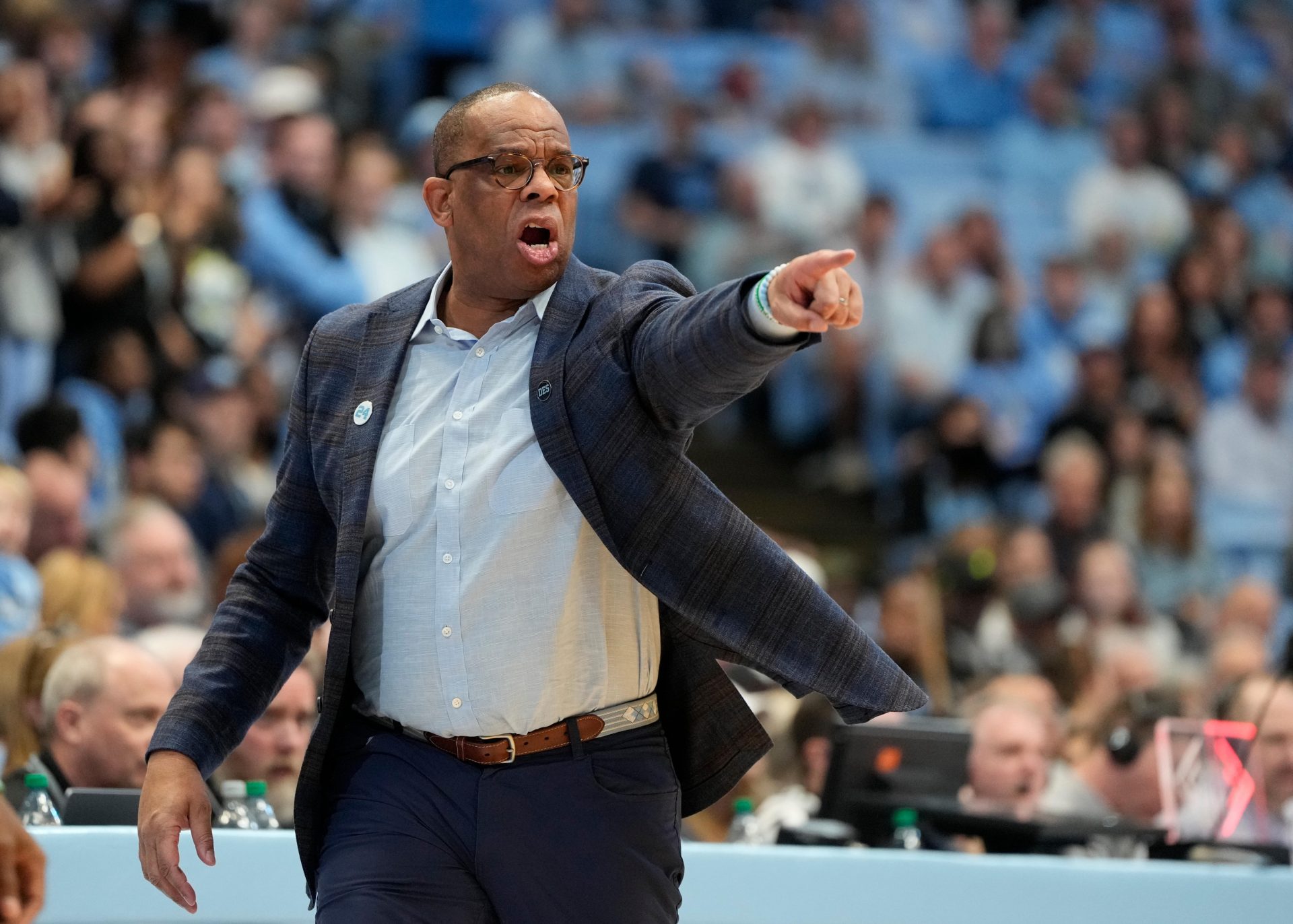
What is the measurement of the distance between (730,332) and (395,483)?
0.56 meters

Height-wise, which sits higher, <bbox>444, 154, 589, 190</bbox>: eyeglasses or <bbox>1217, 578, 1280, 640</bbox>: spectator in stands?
<bbox>444, 154, 589, 190</bbox>: eyeglasses

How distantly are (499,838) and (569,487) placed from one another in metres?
0.46

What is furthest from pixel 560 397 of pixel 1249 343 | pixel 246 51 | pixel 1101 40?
pixel 1101 40

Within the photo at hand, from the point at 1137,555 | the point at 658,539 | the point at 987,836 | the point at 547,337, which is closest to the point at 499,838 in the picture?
the point at 658,539

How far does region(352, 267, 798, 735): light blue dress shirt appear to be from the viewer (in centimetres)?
242

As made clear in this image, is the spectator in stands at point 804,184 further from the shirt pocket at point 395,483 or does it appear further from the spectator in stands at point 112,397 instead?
the shirt pocket at point 395,483

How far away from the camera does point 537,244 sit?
8.38ft

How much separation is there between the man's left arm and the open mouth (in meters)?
0.19

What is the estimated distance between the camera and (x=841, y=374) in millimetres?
9164

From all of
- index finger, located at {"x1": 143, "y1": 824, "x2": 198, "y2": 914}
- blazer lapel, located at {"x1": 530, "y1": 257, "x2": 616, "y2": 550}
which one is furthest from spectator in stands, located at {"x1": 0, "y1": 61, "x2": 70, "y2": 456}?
blazer lapel, located at {"x1": 530, "y1": 257, "x2": 616, "y2": 550}

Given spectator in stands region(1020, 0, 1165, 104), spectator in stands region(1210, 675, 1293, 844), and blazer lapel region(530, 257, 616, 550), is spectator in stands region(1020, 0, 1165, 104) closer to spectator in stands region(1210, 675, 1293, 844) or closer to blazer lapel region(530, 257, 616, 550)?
spectator in stands region(1210, 675, 1293, 844)

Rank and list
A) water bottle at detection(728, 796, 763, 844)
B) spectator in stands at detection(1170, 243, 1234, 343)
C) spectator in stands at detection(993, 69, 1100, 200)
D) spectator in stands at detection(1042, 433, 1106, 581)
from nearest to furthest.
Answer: water bottle at detection(728, 796, 763, 844) < spectator in stands at detection(1042, 433, 1106, 581) < spectator in stands at detection(1170, 243, 1234, 343) < spectator in stands at detection(993, 69, 1100, 200)

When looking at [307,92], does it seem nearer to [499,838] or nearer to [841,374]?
[841,374]

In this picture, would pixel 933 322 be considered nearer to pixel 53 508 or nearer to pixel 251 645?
pixel 53 508
